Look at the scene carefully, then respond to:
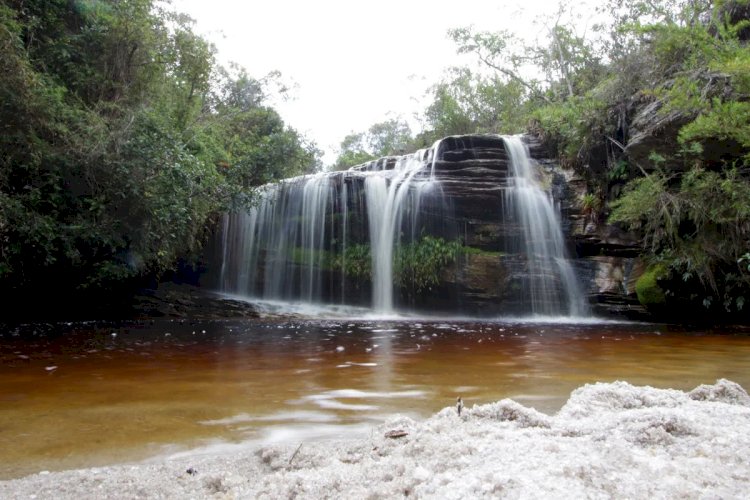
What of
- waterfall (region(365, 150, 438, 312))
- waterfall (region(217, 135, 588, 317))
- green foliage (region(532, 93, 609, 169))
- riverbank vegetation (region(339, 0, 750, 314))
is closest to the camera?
A: riverbank vegetation (region(339, 0, 750, 314))

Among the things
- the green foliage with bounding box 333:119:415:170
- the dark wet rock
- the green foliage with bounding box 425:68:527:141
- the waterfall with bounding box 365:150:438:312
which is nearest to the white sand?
the dark wet rock

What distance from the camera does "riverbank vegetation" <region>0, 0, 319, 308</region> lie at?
7848mm

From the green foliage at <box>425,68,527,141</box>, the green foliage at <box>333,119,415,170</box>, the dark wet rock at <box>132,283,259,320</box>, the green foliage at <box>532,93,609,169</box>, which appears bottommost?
the dark wet rock at <box>132,283,259,320</box>

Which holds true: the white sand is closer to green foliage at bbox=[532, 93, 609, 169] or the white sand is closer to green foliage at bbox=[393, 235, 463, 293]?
green foliage at bbox=[393, 235, 463, 293]

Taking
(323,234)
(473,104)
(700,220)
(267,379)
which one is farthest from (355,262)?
(473,104)

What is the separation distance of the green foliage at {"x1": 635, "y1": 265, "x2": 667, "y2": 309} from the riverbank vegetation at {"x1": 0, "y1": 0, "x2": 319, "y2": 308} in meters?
8.89

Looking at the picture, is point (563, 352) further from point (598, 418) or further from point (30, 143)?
point (30, 143)

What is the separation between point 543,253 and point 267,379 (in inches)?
413

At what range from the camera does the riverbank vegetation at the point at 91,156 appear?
7848mm

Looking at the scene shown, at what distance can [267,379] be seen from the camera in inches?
165

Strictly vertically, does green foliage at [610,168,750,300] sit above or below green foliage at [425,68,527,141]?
below

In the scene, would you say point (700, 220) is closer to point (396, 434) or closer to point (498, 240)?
point (498, 240)

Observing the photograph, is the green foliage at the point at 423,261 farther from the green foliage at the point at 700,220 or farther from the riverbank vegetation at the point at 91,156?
the riverbank vegetation at the point at 91,156

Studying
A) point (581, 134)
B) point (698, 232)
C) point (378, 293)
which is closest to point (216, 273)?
point (378, 293)
